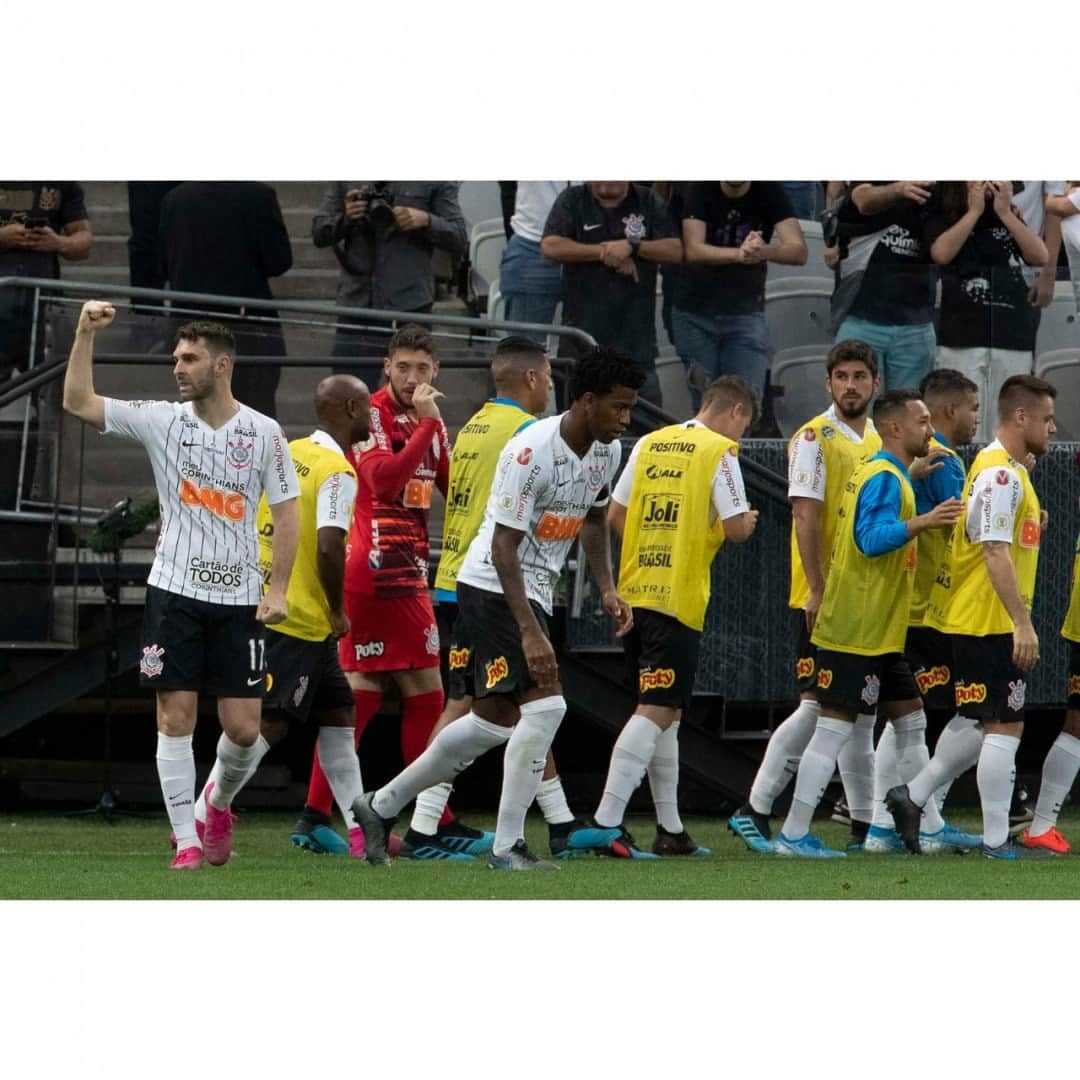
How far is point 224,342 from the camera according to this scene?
805 centimetres

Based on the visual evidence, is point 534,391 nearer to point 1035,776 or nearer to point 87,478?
point 87,478

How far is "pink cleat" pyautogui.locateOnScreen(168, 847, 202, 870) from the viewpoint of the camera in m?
7.91

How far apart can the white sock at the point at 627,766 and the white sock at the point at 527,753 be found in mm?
855

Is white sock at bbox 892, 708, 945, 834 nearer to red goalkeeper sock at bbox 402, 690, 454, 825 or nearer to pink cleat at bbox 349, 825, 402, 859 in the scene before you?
red goalkeeper sock at bbox 402, 690, 454, 825

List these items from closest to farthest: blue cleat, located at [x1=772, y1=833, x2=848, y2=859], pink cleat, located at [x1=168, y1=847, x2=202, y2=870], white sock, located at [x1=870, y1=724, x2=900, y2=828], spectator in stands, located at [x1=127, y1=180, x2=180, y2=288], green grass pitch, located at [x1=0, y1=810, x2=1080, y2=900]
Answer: green grass pitch, located at [x1=0, y1=810, x2=1080, y2=900] → pink cleat, located at [x1=168, y1=847, x2=202, y2=870] → blue cleat, located at [x1=772, y1=833, x2=848, y2=859] → white sock, located at [x1=870, y1=724, x2=900, y2=828] → spectator in stands, located at [x1=127, y1=180, x2=180, y2=288]

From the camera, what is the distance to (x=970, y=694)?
893cm

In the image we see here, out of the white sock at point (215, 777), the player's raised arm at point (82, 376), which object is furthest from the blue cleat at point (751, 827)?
the player's raised arm at point (82, 376)

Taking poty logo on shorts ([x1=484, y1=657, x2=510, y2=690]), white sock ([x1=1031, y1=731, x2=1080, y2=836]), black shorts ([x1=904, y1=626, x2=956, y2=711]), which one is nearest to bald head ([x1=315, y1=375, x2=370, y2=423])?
poty logo on shorts ([x1=484, y1=657, x2=510, y2=690])

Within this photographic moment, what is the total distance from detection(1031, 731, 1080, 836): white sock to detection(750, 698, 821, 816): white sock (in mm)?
1130

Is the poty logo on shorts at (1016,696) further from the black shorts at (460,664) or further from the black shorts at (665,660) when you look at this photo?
the black shorts at (460,664)

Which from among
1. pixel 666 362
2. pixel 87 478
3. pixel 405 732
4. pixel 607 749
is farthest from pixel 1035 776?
pixel 87 478

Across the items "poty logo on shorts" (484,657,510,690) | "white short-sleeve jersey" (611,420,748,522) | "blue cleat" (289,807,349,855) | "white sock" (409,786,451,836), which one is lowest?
"blue cleat" (289,807,349,855)

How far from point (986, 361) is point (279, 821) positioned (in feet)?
15.5

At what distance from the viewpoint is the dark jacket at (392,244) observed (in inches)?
455
